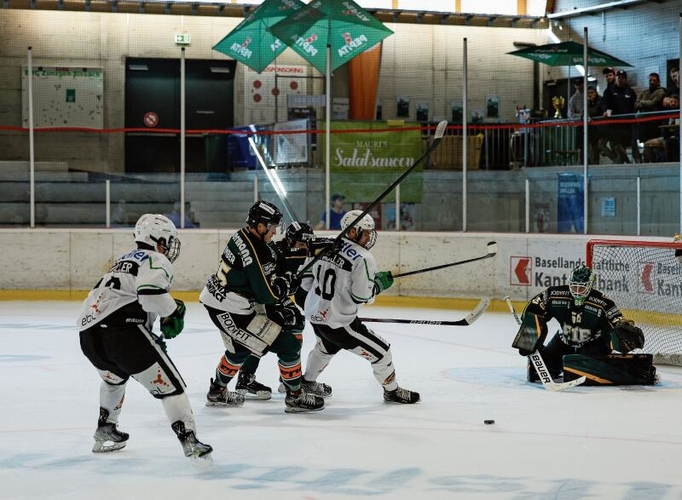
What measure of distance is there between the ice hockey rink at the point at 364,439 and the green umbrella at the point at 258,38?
613cm

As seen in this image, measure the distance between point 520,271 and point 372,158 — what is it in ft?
6.05

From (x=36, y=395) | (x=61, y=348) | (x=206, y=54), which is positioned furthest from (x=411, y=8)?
(x=36, y=395)

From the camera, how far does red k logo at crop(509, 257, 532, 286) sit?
10680 mm

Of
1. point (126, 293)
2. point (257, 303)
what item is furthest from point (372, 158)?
point (126, 293)

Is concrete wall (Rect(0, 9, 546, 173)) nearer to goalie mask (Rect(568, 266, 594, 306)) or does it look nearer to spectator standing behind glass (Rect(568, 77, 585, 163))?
spectator standing behind glass (Rect(568, 77, 585, 163))

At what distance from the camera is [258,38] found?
13.4 m

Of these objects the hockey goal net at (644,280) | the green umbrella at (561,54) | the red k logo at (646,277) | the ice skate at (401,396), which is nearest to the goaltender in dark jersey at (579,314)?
A: the ice skate at (401,396)

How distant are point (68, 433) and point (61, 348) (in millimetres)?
3055

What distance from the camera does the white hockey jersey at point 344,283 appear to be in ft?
19.9

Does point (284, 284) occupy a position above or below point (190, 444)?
above

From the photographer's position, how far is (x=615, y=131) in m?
10.6

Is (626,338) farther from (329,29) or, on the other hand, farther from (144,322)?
(329,29)

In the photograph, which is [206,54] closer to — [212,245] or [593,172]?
[212,245]

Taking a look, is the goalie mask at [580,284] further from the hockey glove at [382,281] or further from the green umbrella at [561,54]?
the green umbrella at [561,54]
